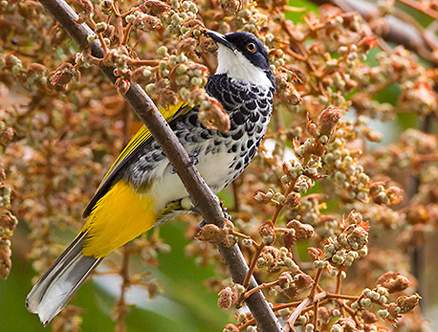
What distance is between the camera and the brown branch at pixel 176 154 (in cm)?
177

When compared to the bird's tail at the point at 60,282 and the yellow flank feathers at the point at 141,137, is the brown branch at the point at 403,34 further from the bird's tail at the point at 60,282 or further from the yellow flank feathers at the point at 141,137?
the bird's tail at the point at 60,282

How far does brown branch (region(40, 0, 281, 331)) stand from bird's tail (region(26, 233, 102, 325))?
0.74 metres

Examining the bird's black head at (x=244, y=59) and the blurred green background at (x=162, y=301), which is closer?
the bird's black head at (x=244, y=59)

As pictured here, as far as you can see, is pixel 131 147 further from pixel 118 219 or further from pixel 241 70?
pixel 241 70

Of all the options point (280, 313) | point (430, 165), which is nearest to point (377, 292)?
point (280, 313)

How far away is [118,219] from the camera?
8.94ft

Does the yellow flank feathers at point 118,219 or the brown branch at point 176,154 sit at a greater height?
the brown branch at point 176,154

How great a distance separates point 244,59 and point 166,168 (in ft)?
1.19

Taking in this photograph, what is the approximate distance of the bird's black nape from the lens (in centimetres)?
246

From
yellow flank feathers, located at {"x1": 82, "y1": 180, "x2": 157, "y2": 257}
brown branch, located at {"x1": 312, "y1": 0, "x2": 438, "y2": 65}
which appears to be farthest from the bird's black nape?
brown branch, located at {"x1": 312, "y1": 0, "x2": 438, "y2": 65}

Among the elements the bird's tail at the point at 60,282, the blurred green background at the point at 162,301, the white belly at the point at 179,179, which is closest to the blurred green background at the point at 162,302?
the blurred green background at the point at 162,301

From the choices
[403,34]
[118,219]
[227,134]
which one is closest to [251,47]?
[227,134]

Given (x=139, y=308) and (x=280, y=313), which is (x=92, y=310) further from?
(x=280, y=313)

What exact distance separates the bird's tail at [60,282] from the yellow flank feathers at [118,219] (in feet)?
0.09
